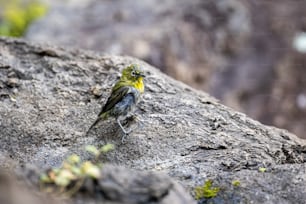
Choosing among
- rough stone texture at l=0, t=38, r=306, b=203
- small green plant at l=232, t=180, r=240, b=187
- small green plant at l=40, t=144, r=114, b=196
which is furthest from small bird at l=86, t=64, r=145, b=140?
small green plant at l=40, t=144, r=114, b=196

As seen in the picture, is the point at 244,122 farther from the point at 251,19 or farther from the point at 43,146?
the point at 251,19

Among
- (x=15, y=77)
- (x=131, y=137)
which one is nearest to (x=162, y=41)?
(x=15, y=77)

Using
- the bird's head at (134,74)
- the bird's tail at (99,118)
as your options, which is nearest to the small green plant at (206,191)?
the bird's tail at (99,118)

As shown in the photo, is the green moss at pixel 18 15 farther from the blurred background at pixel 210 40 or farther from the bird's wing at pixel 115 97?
the bird's wing at pixel 115 97

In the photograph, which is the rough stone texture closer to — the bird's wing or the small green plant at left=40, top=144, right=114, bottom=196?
→ the bird's wing

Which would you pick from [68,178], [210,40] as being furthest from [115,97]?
[210,40]

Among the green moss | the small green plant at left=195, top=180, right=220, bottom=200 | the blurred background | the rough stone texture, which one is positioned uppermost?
the green moss
